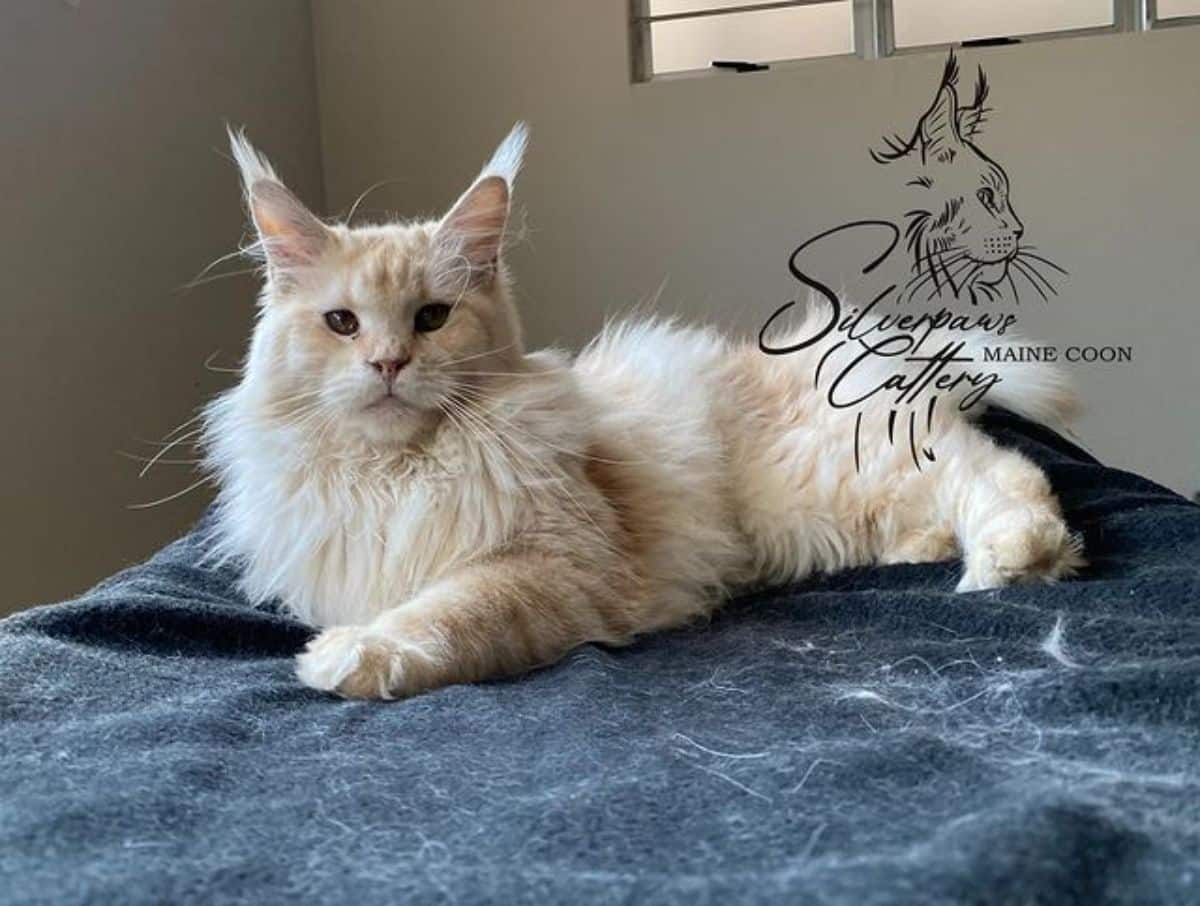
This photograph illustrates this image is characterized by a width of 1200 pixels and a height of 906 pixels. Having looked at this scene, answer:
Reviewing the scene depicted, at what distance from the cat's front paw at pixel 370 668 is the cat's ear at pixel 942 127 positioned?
1.01 metres

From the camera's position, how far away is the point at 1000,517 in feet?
5.14

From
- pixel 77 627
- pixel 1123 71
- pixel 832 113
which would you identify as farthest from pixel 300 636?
pixel 1123 71

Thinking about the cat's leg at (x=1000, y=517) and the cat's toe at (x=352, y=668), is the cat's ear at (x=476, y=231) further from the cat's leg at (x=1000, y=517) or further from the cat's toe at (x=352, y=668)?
the cat's leg at (x=1000, y=517)

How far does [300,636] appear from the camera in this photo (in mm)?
1521

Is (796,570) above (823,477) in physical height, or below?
below

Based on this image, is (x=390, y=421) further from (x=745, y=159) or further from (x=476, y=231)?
(x=745, y=159)

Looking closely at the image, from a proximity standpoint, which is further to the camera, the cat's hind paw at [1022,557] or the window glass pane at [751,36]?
the window glass pane at [751,36]

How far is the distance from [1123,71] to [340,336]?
261cm

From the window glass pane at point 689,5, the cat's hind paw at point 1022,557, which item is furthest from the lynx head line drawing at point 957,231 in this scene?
the window glass pane at point 689,5

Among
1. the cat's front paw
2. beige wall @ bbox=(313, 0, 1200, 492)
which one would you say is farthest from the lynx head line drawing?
beige wall @ bbox=(313, 0, 1200, 492)

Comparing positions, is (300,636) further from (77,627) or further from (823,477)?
(823,477)

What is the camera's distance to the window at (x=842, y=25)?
10.8ft

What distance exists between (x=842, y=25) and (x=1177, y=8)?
0.91 meters

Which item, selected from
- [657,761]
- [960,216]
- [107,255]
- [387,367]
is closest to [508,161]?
[387,367]
